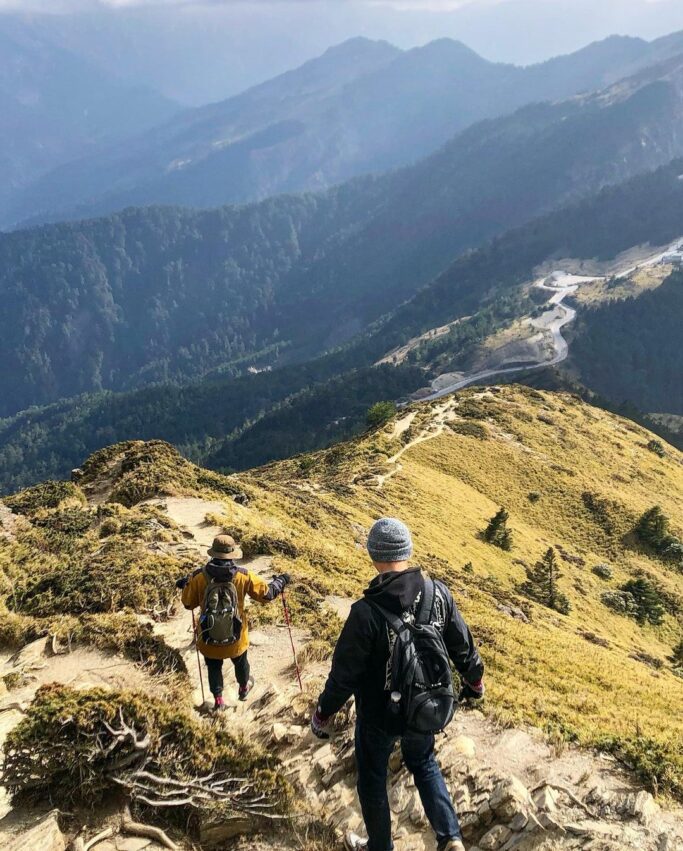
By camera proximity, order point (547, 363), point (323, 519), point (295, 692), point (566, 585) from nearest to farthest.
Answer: point (295, 692) → point (323, 519) → point (566, 585) → point (547, 363)

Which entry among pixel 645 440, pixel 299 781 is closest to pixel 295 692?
pixel 299 781

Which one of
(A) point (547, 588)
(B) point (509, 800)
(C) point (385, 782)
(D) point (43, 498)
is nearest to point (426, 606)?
(C) point (385, 782)

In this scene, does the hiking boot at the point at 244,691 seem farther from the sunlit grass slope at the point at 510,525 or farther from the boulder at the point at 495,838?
the boulder at the point at 495,838

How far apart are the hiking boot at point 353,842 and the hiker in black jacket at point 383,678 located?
2.3 inches

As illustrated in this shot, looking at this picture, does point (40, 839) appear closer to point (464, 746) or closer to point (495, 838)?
point (495, 838)

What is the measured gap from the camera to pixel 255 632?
13.1 m

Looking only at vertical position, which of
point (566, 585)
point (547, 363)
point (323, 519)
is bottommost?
point (547, 363)

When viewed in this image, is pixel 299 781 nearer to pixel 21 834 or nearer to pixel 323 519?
pixel 21 834

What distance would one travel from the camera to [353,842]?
6730 millimetres

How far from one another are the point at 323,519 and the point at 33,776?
23.2m

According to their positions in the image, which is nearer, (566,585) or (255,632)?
(255,632)

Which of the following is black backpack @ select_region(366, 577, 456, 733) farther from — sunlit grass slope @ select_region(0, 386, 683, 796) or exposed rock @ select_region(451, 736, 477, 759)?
sunlit grass slope @ select_region(0, 386, 683, 796)

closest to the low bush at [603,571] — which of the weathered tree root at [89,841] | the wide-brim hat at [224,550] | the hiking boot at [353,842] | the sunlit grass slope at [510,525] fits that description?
the sunlit grass slope at [510,525]

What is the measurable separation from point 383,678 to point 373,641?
0.46 metres
